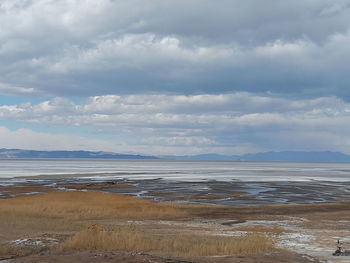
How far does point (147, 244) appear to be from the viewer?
19.3 metres

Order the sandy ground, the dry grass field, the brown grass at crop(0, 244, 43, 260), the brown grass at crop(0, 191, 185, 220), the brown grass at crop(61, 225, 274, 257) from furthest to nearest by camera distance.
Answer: the brown grass at crop(0, 191, 185, 220) → the dry grass field → the brown grass at crop(61, 225, 274, 257) → the brown grass at crop(0, 244, 43, 260) → the sandy ground

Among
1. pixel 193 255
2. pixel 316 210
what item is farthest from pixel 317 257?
pixel 316 210

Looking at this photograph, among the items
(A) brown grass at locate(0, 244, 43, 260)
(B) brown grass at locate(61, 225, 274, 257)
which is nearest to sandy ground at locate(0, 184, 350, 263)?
(A) brown grass at locate(0, 244, 43, 260)

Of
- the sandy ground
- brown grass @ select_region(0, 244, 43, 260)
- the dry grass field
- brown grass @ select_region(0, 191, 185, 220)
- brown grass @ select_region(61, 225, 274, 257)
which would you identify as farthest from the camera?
brown grass @ select_region(0, 191, 185, 220)

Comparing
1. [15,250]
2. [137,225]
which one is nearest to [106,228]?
[15,250]

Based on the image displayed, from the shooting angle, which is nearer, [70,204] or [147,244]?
[147,244]

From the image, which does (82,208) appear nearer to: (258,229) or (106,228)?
(106,228)

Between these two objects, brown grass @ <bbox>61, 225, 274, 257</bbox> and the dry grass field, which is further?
the dry grass field

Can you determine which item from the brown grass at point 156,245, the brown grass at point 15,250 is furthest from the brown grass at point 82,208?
the brown grass at point 156,245

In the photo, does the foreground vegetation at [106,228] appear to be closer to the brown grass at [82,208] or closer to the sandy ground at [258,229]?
the brown grass at [82,208]

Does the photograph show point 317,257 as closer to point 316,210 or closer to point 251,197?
point 316,210

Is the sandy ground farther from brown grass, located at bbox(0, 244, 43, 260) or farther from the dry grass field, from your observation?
brown grass, located at bbox(0, 244, 43, 260)

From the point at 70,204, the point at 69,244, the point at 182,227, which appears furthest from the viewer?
the point at 70,204

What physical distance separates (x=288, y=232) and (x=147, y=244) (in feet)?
30.4
